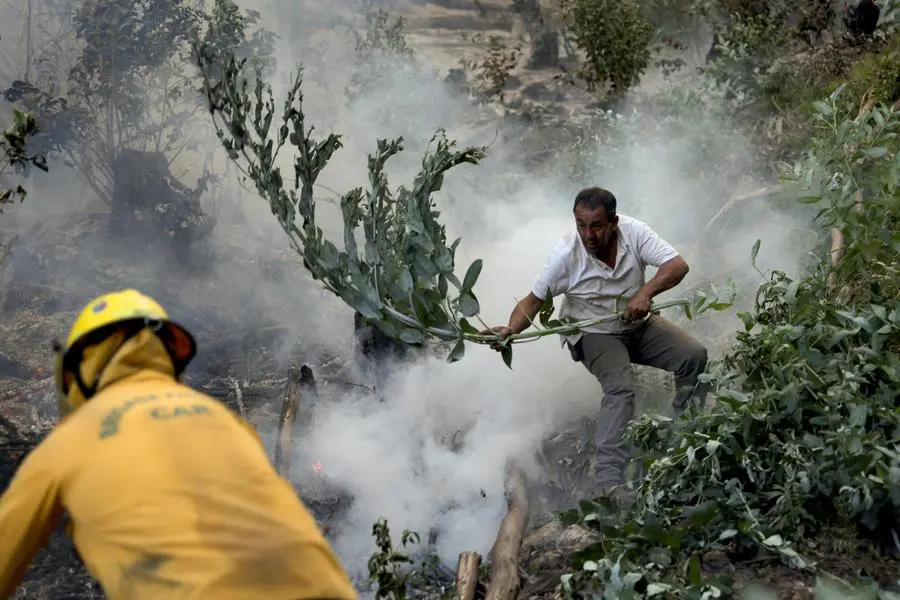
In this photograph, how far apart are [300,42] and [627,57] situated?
4379mm

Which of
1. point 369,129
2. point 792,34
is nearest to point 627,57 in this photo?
point 792,34

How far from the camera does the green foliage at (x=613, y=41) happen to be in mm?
10773

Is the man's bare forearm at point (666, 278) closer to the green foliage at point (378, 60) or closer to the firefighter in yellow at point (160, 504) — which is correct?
the firefighter in yellow at point (160, 504)

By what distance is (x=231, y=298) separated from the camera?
10.2m

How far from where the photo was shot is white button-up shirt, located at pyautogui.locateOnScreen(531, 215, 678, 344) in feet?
18.1

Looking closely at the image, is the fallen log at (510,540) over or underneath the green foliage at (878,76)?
underneath

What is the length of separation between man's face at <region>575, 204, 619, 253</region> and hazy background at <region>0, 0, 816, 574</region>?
1476 millimetres

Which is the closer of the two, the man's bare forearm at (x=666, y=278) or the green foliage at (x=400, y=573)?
the green foliage at (x=400, y=573)

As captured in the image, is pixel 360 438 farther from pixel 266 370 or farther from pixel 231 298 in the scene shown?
pixel 231 298

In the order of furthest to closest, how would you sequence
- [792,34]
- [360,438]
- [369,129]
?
1. [369,129]
2. [792,34]
3. [360,438]

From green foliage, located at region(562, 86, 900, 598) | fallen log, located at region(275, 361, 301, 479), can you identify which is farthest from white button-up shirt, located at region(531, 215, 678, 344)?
fallen log, located at region(275, 361, 301, 479)

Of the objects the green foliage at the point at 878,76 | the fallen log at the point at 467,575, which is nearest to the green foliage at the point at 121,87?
the green foliage at the point at 878,76

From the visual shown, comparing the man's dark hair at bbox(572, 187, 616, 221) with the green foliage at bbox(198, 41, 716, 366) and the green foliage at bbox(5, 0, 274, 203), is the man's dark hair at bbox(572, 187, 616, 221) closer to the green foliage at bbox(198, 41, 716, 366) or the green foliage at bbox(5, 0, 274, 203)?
the green foliage at bbox(198, 41, 716, 366)

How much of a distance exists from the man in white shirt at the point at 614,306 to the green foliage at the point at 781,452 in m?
0.24
